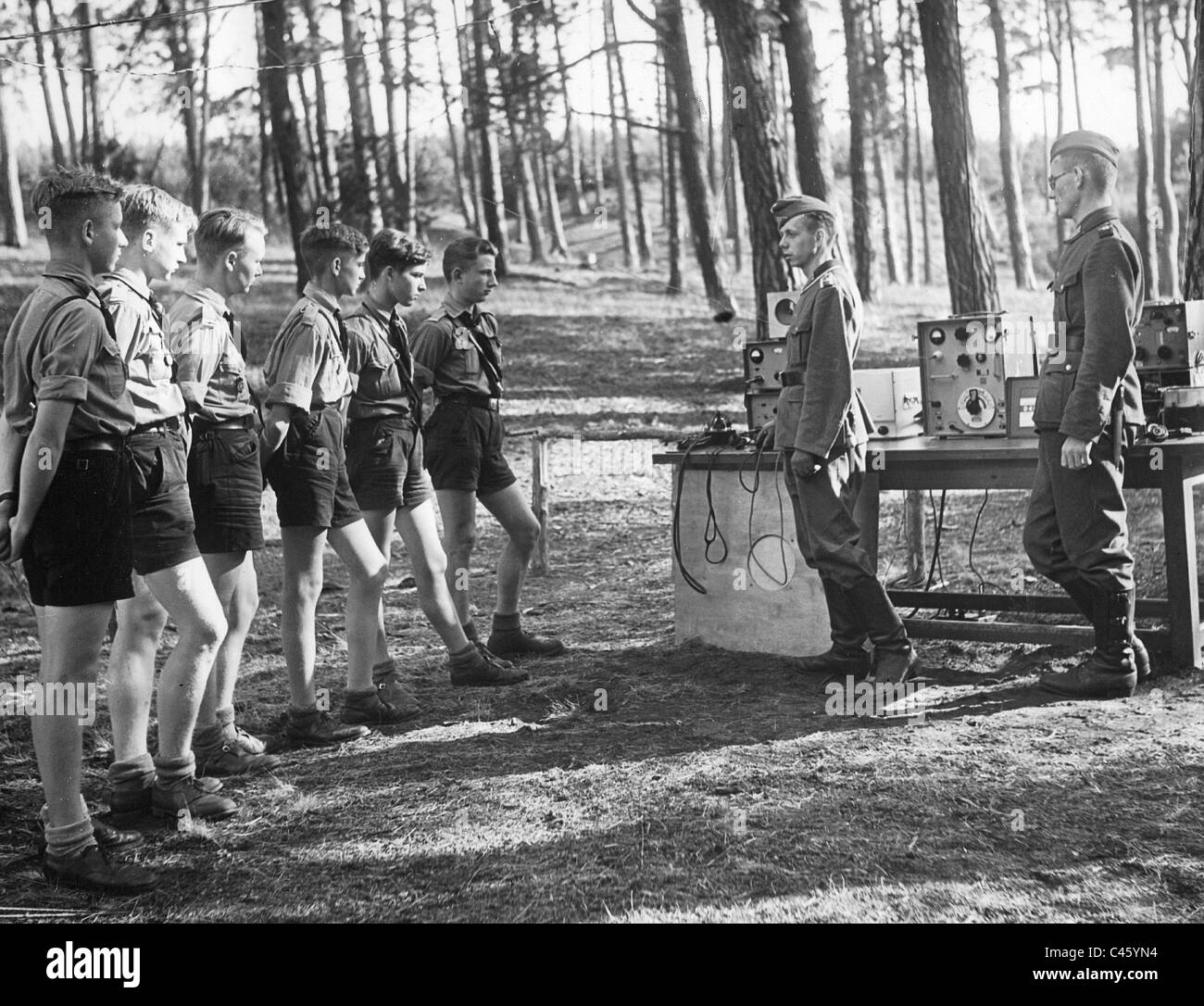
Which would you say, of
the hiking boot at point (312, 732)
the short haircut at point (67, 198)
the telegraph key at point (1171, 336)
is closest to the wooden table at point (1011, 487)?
the telegraph key at point (1171, 336)

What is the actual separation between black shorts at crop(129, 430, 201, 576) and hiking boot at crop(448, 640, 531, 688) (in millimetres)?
2079

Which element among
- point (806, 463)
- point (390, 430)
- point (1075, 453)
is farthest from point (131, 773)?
point (1075, 453)

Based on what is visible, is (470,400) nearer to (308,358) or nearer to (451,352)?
(451,352)

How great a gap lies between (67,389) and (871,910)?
2.45m

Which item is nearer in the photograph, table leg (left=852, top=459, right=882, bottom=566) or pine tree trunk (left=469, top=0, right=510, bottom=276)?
table leg (left=852, top=459, right=882, bottom=566)

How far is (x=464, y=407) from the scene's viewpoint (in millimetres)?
6094

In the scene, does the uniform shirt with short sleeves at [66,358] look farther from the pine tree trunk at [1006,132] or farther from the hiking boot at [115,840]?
the pine tree trunk at [1006,132]

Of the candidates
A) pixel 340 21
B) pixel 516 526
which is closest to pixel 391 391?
pixel 516 526

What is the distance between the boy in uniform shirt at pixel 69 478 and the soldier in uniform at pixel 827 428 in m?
2.78

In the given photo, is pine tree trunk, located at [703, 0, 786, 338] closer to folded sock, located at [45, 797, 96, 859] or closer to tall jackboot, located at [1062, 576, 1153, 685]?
tall jackboot, located at [1062, 576, 1153, 685]

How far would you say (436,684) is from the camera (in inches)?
236

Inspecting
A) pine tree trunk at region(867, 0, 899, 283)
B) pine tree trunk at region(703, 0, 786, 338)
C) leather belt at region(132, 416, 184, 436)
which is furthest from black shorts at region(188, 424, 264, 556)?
pine tree trunk at region(867, 0, 899, 283)

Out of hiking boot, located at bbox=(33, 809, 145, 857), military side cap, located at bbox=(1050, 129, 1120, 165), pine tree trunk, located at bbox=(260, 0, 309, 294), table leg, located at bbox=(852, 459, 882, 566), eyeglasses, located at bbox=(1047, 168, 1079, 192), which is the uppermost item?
pine tree trunk, located at bbox=(260, 0, 309, 294)

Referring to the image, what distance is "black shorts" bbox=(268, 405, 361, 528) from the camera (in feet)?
15.6
